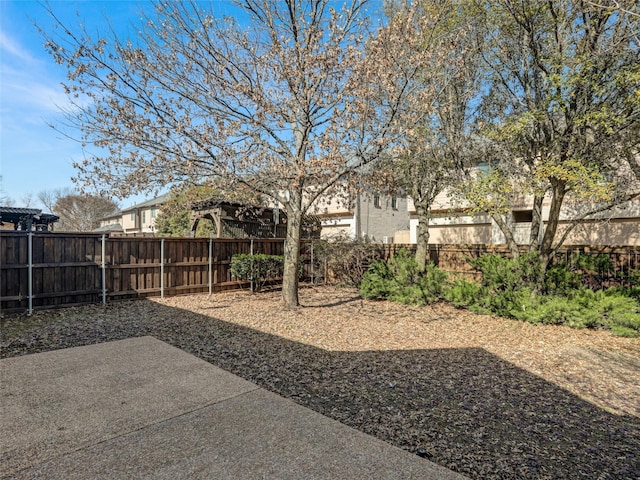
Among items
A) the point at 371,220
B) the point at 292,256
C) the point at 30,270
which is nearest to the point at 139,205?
the point at 371,220

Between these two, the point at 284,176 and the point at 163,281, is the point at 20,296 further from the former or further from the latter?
the point at 284,176

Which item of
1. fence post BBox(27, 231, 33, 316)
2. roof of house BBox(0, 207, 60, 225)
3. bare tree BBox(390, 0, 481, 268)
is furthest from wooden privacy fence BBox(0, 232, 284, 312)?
roof of house BBox(0, 207, 60, 225)

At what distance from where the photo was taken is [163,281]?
1006 centimetres

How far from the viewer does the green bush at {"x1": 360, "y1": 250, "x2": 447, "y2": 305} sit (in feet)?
31.2

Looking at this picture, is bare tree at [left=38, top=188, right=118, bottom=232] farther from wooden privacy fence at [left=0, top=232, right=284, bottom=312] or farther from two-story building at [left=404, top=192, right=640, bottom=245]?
two-story building at [left=404, top=192, right=640, bottom=245]

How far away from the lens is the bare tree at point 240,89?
23.0 ft

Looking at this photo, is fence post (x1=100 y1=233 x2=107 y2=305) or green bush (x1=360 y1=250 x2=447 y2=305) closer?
fence post (x1=100 y1=233 x2=107 y2=305)

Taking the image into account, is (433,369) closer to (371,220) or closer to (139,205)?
(371,220)

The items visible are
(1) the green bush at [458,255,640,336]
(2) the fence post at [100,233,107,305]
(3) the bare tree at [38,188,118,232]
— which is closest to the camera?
(1) the green bush at [458,255,640,336]

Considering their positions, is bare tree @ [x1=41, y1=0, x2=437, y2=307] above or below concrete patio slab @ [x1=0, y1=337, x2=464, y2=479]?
above

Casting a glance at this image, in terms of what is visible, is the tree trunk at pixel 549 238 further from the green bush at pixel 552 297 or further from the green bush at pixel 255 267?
the green bush at pixel 255 267

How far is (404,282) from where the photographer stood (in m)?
10.1

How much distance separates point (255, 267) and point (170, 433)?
8.46m

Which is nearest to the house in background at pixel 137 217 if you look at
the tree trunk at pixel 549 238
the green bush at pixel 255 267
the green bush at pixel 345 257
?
the green bush at pixel 345 257
